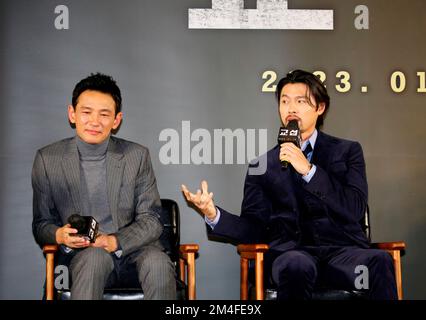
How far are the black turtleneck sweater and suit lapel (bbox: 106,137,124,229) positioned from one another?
34mm

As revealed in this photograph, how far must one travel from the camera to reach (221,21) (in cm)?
470

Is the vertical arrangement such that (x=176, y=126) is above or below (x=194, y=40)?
below

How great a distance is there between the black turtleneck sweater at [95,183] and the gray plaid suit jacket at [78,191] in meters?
0.04

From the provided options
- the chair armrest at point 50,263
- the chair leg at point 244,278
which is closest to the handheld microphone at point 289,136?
the chair leg at point 244,278

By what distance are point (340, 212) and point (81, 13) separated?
87.1 inches

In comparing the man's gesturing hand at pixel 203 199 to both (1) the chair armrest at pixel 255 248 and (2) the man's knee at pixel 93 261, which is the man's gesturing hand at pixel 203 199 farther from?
(2) the man's knee at pixel 93 261

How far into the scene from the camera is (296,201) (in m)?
3.88

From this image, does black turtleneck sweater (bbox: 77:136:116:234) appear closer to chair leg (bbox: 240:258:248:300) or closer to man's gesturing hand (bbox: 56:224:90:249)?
man's gesturing hand (bbox: 56:224:90:249)

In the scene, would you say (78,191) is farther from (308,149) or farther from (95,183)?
(308,149)

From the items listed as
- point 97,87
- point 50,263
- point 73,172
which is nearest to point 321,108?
point 97,87

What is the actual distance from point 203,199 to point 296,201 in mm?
591
